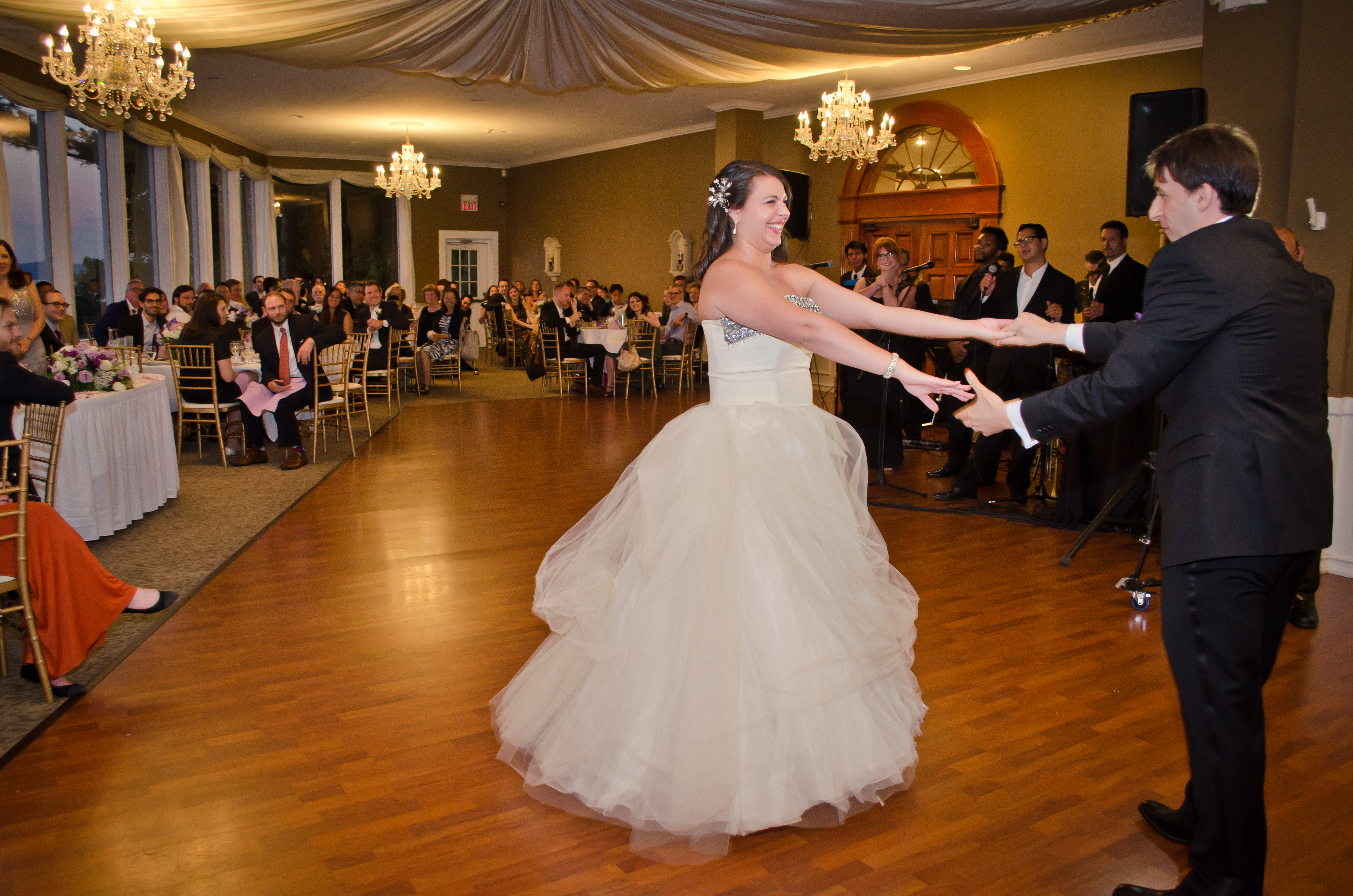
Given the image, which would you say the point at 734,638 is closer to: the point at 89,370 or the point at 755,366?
the point at 755,366

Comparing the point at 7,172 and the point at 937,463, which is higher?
the point at 7,172

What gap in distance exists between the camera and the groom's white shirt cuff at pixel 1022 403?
7.09ft

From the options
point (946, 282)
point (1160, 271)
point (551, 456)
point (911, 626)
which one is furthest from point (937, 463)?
point (1160, 271)

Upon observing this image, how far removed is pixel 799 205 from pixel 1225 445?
1044 cm

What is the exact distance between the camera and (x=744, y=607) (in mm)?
2400

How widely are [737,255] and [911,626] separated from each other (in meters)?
1.11

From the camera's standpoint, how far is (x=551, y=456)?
7.82 metres

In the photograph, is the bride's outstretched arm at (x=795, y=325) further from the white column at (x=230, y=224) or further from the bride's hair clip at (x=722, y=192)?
the white column at (x=230, y=224)

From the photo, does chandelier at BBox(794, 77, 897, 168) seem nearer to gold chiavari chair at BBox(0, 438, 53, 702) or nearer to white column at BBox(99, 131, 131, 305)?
gold chiavari chair at BBox(0, 438, 53, 702)

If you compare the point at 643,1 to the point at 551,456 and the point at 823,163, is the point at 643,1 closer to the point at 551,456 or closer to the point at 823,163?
the point at 551,456

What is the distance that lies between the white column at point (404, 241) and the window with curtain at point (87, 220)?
25.2ft

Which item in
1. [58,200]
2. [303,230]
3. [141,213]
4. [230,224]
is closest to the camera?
[58,200]

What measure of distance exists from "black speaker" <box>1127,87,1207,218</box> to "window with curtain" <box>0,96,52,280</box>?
30.8 ft

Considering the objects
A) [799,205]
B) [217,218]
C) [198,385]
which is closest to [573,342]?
[799,205]
